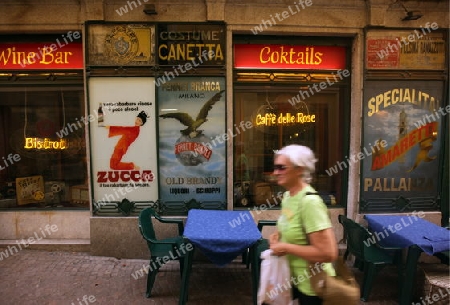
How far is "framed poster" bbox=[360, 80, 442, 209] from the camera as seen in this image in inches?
235

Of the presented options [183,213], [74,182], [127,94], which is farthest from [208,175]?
[74,182]

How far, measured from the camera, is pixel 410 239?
439 cm

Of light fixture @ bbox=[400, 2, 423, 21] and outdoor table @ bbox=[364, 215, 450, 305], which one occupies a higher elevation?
light fixture @ bbox=[400, 2, 423, 21]

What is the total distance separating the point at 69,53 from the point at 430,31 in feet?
22.6

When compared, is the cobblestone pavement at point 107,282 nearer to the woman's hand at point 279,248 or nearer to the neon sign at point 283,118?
the woman's hand at point 279,248

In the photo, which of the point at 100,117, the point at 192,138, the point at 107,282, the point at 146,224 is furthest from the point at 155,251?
the point at 100,117

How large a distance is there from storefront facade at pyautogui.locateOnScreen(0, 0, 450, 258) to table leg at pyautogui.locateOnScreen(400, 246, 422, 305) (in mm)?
1760

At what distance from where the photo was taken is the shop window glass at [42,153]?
243 inches

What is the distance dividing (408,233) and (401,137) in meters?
2.16

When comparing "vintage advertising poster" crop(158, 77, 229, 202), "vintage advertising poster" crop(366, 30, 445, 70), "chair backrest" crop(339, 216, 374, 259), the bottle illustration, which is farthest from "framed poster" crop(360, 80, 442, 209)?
the bottle illustration

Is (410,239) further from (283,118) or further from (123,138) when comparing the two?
(123,138)

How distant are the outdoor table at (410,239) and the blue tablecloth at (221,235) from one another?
2080mm

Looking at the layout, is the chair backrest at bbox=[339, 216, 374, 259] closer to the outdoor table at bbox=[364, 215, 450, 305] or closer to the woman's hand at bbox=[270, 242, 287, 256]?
the outdoor table at bbox=[364, 215, 450, 305]

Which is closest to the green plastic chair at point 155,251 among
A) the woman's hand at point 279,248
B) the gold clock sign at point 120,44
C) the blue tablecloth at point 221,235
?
the blue tablecloth at point 221,235
